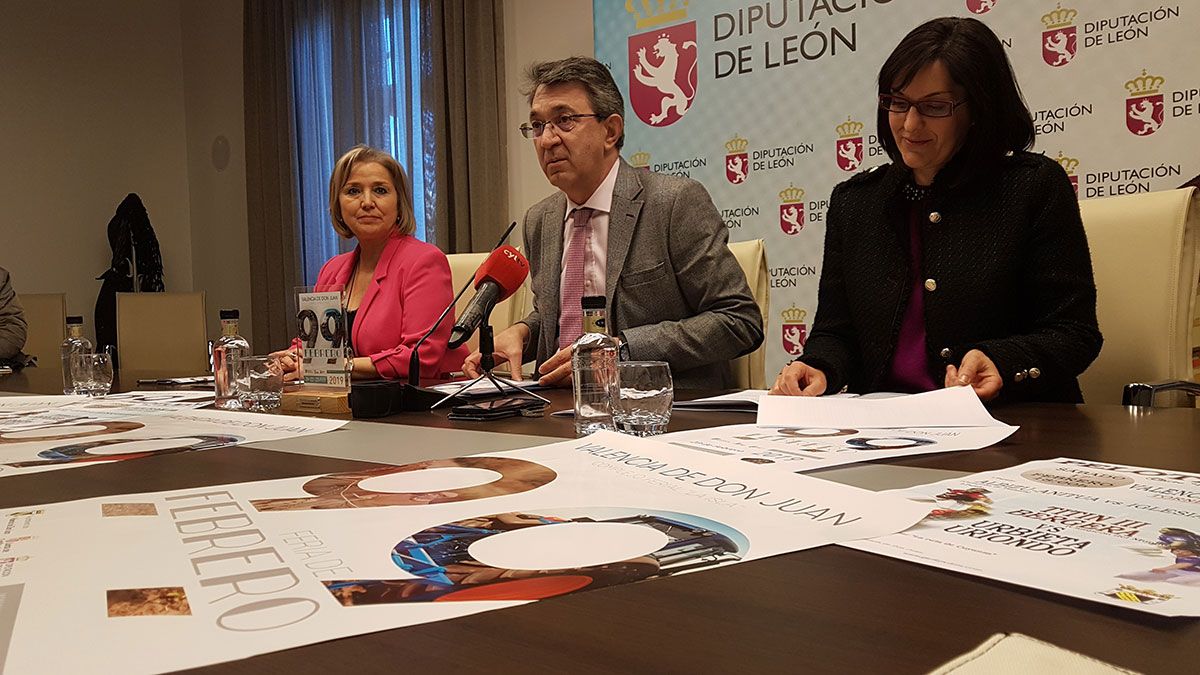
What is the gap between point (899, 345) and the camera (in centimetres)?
187

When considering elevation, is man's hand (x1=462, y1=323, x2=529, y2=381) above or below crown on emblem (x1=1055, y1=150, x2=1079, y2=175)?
below

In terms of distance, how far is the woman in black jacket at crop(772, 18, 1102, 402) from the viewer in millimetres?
1677

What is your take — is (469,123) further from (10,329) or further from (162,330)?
(10,329)

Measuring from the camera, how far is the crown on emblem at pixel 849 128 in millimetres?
3566

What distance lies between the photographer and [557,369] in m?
1.83

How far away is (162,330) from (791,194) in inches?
115

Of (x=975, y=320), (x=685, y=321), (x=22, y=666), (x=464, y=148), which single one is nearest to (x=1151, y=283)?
(x=975, y=320)

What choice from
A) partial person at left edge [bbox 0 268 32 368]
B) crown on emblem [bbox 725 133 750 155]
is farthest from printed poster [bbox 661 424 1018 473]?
partial person at left edge [bbox 0 268 32 368]

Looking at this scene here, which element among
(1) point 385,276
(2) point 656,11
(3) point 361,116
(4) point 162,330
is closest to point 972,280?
(1) point 385,276

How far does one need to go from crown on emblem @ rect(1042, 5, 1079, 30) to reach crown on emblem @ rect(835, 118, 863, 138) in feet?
2.24

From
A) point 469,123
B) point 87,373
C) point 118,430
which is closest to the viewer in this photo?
point 118,430

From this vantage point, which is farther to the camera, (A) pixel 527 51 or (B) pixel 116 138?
(B) pixel 116 138

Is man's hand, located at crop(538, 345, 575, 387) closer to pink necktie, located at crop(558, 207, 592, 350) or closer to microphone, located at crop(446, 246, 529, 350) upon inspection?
microphone, located at crop(446, 246, 529, 350)

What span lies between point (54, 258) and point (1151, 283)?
6994 millimetres
